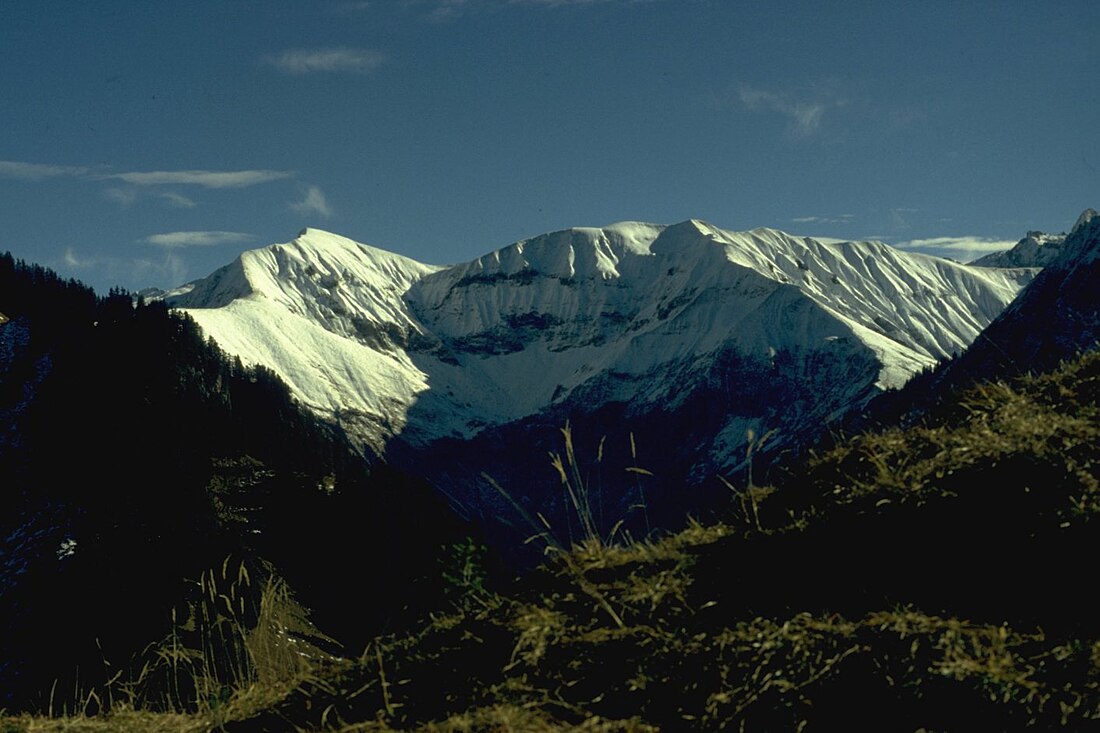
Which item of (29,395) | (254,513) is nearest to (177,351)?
(29,395)

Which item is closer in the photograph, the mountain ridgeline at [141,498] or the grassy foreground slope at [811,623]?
the grassy foreground slope at [811,623]

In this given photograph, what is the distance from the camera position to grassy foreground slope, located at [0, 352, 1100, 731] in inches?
224

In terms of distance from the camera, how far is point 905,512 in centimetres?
697

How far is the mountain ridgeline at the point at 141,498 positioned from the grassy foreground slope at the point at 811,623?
132 feet

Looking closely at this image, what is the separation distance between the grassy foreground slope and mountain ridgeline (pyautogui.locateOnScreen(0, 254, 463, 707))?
40.1 metres

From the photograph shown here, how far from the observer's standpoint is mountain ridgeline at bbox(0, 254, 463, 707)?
62406 mm

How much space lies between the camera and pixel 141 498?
260ft

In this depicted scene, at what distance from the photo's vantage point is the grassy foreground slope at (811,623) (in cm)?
568

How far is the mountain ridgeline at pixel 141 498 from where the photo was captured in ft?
205

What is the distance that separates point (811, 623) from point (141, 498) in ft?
269

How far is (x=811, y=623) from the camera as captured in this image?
620 cm

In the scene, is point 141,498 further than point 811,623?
Yes

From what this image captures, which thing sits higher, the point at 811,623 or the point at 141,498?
the point at 811,623

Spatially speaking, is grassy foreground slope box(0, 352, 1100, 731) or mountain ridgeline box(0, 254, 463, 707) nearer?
grassy foreground slope box(0, 352, 1100, 731)
